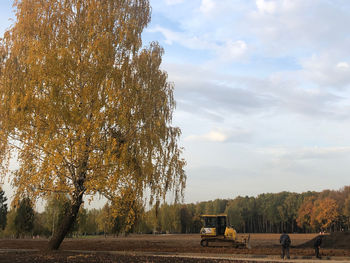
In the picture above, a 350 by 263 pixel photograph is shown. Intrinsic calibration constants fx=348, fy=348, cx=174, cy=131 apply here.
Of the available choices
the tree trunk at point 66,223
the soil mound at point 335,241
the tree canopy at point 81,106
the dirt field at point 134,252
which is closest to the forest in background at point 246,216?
the dirt field at point 134,252

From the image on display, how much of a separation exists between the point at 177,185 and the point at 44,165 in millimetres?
7931

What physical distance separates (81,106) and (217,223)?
17394 millimetres

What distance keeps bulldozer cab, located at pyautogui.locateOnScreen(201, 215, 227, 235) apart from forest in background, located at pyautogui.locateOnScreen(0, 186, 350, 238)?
19438 millimetres

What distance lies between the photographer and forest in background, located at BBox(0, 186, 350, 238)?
62978 millimetres

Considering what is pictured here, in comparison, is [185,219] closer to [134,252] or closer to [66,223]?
[134,252]

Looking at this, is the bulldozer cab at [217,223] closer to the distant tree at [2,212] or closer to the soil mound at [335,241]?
the soil mound at [335,241]

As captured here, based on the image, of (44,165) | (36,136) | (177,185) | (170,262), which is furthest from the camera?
(177,185)

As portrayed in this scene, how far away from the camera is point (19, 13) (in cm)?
1925

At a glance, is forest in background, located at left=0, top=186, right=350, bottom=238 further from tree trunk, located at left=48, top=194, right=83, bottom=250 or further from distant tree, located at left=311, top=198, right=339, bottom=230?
tree trunk, located at left=48, top=194, right=83, bottom=250

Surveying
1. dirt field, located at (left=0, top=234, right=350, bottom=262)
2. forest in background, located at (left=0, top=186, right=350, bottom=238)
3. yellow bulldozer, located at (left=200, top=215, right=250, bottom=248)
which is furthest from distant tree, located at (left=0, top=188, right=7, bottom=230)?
yellow bulldozer, located at (left=200, top=215, right=250, bottom=248)

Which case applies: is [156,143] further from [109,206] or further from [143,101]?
[109,206]

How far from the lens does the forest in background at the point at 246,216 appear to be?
62978mm

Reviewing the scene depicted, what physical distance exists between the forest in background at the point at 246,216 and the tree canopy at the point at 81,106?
31273 millimetres

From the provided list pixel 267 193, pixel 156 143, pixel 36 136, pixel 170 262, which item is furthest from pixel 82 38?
pixel 267 193
